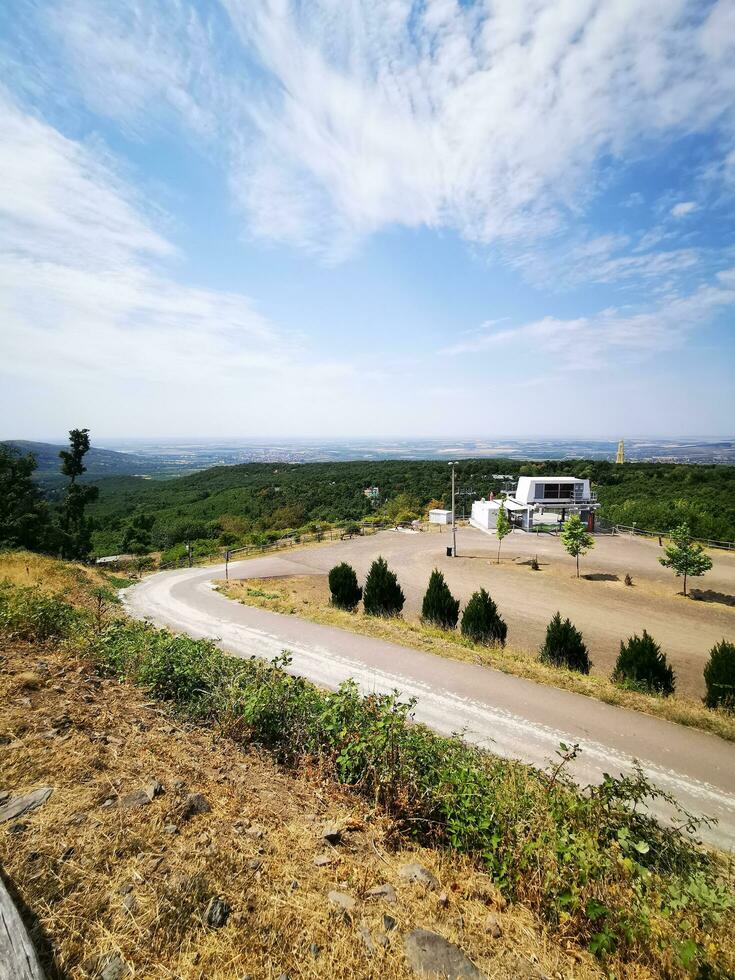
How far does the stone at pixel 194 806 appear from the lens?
360 cm

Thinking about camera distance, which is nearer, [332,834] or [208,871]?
[208,871]

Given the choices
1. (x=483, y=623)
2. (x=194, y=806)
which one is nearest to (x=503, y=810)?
(x=194, y=806)

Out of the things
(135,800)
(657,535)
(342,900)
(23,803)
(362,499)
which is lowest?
(362,499)

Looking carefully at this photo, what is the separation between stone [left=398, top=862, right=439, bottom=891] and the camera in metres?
3.41

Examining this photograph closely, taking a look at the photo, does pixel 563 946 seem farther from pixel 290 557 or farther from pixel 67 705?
pixel 290 557

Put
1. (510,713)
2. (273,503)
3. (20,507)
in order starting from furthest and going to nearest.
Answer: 1. (273,503)
2. (20,507)
3. (510,713)

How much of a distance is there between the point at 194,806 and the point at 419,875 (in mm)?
1968

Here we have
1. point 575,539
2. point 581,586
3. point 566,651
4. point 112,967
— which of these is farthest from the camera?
point 575,539

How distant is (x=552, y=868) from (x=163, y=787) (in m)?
3.33

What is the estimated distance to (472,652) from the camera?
Result: 12.0 meters

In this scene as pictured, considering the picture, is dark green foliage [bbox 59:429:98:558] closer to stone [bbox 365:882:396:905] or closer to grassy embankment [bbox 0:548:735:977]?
grassy embankment [bbox 0:548:735:977]

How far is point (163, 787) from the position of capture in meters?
3.86

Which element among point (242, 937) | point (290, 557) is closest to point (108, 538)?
point (290, 557)

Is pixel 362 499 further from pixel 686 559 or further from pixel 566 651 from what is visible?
pixel 566 651
